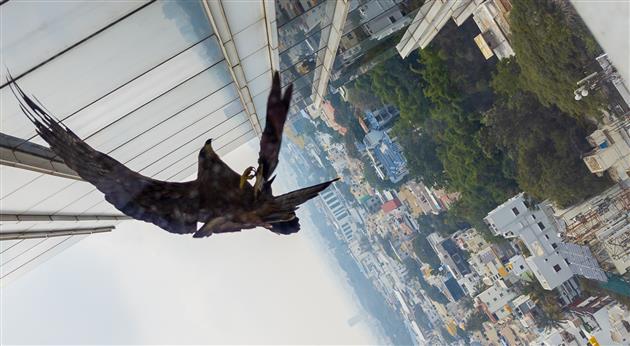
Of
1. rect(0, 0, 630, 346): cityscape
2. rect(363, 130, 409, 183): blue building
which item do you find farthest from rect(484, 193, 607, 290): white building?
rect(363, 130, 409, 183): blue building

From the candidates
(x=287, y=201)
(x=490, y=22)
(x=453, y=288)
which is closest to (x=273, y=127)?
(x=287, y=201)

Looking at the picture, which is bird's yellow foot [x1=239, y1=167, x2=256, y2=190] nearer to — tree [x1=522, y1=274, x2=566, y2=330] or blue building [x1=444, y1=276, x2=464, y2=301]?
tree [x1=522, y1=274, x2=566, y2=330]

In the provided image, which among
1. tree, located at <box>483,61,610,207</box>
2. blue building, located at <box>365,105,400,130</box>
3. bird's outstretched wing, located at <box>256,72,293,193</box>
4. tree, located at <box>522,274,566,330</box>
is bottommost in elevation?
tree, located at <box>522,274,566,330</box>

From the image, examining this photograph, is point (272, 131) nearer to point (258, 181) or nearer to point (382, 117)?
point (258, 181)

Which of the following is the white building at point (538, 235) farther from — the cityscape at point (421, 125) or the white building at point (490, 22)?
the white building at point (490, 22)

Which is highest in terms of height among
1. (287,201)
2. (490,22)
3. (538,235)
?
(490,22)

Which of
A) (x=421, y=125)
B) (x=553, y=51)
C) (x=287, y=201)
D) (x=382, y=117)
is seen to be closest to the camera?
(x=287, y=201)
